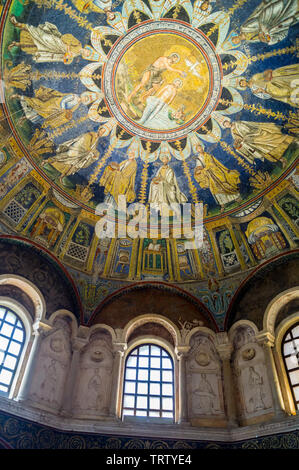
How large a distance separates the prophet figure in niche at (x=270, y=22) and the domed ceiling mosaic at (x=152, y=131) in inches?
1.2

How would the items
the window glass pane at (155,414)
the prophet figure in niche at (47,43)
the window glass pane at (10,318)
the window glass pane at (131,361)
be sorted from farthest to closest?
the window glass pane at (131,361) → the window glass pane at (10,318) → the window glass pane at (155,414) → the prophet figure in niche at (47,43)

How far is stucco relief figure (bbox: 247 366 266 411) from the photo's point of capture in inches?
498

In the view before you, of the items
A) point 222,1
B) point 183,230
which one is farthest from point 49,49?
point 183,230

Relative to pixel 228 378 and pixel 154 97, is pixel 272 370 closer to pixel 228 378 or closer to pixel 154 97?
pixel 228 378

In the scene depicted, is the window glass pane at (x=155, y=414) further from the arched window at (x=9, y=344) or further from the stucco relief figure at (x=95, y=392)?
the arched window at (x=9, y=344)

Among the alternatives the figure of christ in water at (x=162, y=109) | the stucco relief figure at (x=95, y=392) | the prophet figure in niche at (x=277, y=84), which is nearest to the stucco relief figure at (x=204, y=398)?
the stucco relief figure at (x=95, y=392)

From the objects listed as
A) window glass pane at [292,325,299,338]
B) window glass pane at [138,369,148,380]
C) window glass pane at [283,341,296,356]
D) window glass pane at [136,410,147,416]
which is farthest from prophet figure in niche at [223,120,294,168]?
window glass pane at [136,410,147,416]

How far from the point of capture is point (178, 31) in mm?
13359

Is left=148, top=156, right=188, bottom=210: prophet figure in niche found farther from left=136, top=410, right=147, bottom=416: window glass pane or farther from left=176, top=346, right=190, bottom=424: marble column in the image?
left=136, top=410, right=147, bottom=416: window glass pane

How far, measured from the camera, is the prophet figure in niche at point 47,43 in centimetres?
1223

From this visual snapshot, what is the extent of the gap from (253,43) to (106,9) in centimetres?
458

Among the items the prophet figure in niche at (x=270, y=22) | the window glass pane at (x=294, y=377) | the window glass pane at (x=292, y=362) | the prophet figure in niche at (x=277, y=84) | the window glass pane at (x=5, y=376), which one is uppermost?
the prophet figure in niche at (x=270, y=22)
